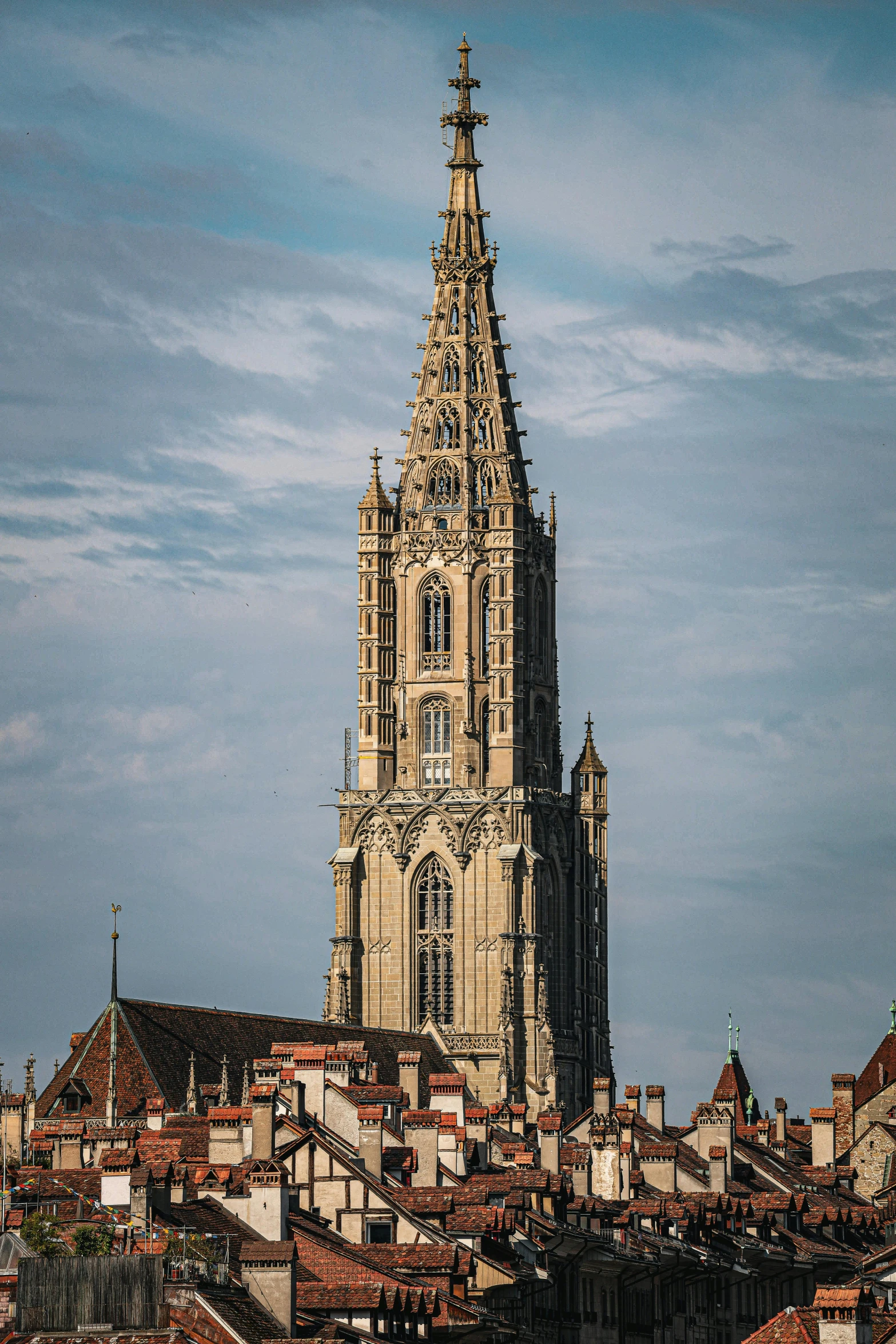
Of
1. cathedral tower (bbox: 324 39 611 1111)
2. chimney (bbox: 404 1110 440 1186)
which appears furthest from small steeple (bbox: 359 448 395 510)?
chimney (bbox: 404 1110 440 1186)

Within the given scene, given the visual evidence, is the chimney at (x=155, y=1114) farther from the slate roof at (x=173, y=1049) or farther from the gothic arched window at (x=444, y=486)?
the gothic arched window at (x=444, y=486)

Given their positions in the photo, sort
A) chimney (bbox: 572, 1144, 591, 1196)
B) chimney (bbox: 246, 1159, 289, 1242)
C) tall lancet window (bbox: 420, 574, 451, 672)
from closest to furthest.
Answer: chimney (bbox: 246, 1159, 289, 1242) < chimney (bbox: 572, 1144, 591, 1196) < tall lancet window (bbox: 420, 574, 451, 672)

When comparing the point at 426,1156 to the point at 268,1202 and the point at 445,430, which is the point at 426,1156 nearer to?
the point at 268,1202

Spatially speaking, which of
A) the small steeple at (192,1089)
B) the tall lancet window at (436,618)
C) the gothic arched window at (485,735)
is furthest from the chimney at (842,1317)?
the tall lancet window at (436,618)

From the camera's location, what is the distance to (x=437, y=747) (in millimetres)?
183500

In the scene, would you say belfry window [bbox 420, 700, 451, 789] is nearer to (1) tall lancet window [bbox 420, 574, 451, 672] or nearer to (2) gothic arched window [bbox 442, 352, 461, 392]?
(1) tall lancet window [bbox 420, 574, 451, 672]

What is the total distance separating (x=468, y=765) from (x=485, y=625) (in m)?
7.04

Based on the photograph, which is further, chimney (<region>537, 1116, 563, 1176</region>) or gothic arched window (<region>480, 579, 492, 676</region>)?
gothic arched window (<region>480, 579, 492, 676</region>)

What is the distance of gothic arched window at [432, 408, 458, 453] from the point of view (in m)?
188

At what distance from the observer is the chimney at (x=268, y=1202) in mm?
79750

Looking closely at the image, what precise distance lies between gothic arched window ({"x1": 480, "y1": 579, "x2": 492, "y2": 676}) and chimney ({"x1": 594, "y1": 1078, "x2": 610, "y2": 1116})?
81.2 ft

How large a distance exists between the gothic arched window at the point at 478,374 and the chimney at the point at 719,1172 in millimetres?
70998

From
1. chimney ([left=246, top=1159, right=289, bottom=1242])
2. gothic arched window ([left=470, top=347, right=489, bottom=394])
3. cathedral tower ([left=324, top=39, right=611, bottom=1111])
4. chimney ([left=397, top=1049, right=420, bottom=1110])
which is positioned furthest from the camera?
gothic arched window ([left=470, top=347, right=489, bottom=394])

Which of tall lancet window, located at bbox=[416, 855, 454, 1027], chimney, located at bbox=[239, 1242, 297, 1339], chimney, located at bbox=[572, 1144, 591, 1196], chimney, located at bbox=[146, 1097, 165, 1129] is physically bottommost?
chimney, located at bbox=[239, 1242, 297, 1339]
